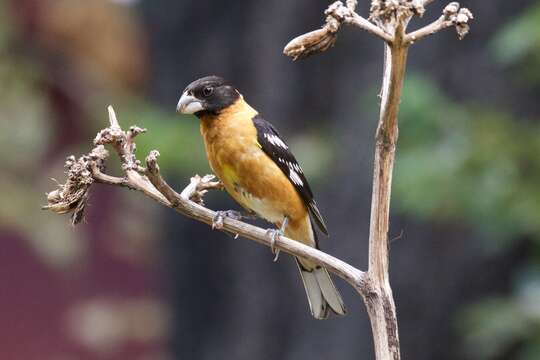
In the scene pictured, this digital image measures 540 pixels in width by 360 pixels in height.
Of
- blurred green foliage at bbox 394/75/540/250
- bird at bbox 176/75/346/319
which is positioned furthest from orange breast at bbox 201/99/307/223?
blurred green foliage at bbox 394/75/540/250

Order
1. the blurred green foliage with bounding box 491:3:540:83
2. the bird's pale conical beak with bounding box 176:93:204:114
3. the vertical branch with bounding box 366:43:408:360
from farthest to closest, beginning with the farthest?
1. the blurred green foliage with bounding box 491:3:540:83
2. the bird's pale conical beak with bounding box 176:93:204:114
3. the vertical branch with bounding box 366:43:408:360

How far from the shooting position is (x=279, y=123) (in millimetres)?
7363

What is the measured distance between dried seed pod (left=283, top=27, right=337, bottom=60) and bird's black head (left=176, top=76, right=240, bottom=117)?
4.08 ft

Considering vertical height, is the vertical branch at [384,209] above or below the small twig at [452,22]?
below

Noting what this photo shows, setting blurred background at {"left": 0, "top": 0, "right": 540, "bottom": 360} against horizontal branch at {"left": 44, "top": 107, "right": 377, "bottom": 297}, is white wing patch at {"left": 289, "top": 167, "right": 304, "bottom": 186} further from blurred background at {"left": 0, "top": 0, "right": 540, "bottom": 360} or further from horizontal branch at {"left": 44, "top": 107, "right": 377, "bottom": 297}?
blurred background at {"left": 0, "top": 0, "right": 540, "bottom": 360}

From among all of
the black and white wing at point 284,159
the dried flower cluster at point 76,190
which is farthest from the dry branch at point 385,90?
the black and white wing at point 284,159

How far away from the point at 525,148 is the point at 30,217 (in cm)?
584

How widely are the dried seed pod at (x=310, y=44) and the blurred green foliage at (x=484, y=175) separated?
3690 mm

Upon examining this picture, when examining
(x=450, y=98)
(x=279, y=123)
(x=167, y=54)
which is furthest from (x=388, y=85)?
(x=167, y=54)

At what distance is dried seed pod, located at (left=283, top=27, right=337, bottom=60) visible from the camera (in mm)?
1505

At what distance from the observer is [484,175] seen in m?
5.41

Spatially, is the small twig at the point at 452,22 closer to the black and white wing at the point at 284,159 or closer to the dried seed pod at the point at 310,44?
the dried seed pod at the point at 310,44

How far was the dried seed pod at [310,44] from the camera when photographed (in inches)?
59.2

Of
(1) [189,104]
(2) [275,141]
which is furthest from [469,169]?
(1) [189,104]
